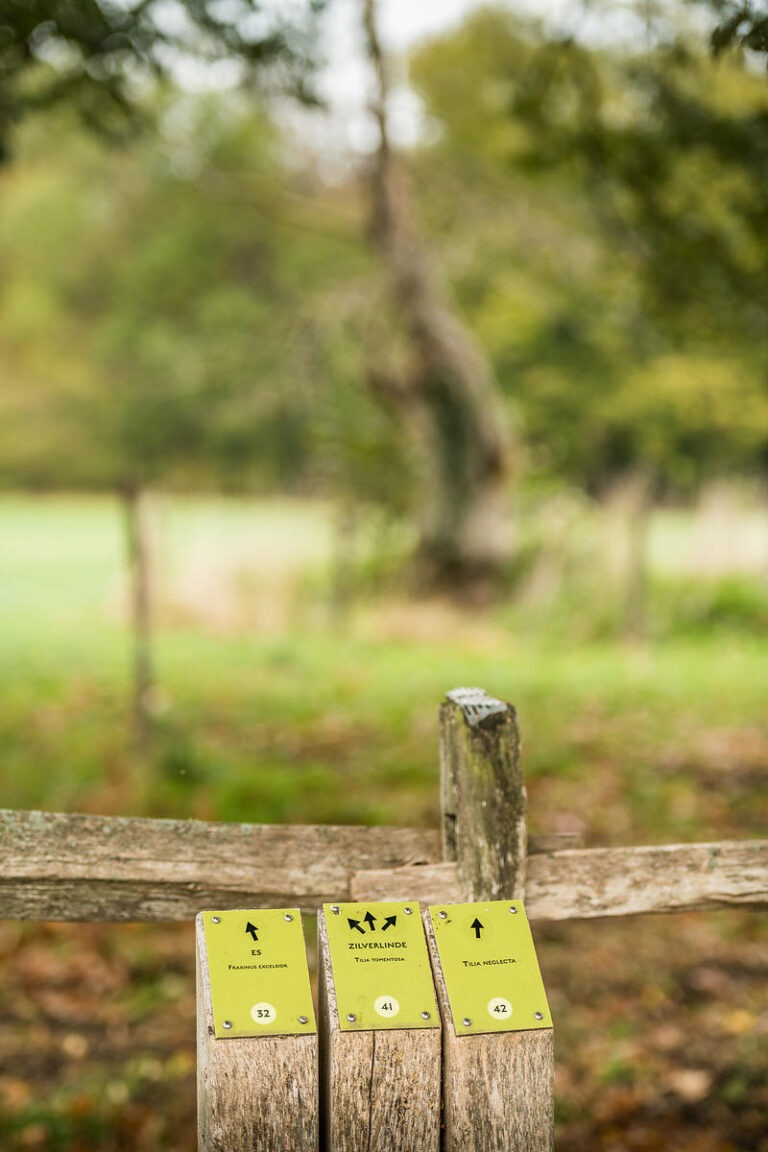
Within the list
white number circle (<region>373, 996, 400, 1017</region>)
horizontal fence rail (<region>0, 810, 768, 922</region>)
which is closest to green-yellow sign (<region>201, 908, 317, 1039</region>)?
white number circle (<region>373, 996, 400, 1017</region>)

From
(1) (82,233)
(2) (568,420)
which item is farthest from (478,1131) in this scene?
(1) (82,233)

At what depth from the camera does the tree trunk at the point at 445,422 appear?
536 inches

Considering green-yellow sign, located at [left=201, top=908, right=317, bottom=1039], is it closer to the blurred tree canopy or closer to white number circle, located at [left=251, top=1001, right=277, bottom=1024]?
white number circle, located at [left=251, top=1001, right=277, bottom=1024]

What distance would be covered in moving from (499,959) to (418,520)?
1224 centimetres

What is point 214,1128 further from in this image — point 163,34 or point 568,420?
point 568,420

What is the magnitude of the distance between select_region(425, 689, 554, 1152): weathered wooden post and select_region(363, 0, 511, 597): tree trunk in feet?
37.3

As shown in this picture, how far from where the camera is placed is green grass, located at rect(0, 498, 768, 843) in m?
6.86

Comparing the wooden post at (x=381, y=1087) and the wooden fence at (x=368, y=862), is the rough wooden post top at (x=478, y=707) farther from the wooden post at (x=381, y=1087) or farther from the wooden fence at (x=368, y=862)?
the wooden post at (x=381, y=1087)

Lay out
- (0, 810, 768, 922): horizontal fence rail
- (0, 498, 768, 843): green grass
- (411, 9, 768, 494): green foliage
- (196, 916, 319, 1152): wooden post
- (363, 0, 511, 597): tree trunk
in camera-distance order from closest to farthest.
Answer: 1. (196, 916, 319, 1152): wooden post
2. (0, 810, 768, 922): horizontal fence rail
3. (0, 498, 768, 843): green grass
4. (411, 9, 768, 494): green foliage
5. (363, 0, 511, 597): tree trunk

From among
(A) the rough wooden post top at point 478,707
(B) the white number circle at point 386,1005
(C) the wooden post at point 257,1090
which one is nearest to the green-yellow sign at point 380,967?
(B) the white number circle at point 386,1005

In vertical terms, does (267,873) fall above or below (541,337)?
below

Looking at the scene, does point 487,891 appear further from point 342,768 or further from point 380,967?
point 342,768

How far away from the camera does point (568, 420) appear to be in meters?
31.0

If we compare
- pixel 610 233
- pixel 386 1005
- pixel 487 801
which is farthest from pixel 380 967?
pixel 610 233
